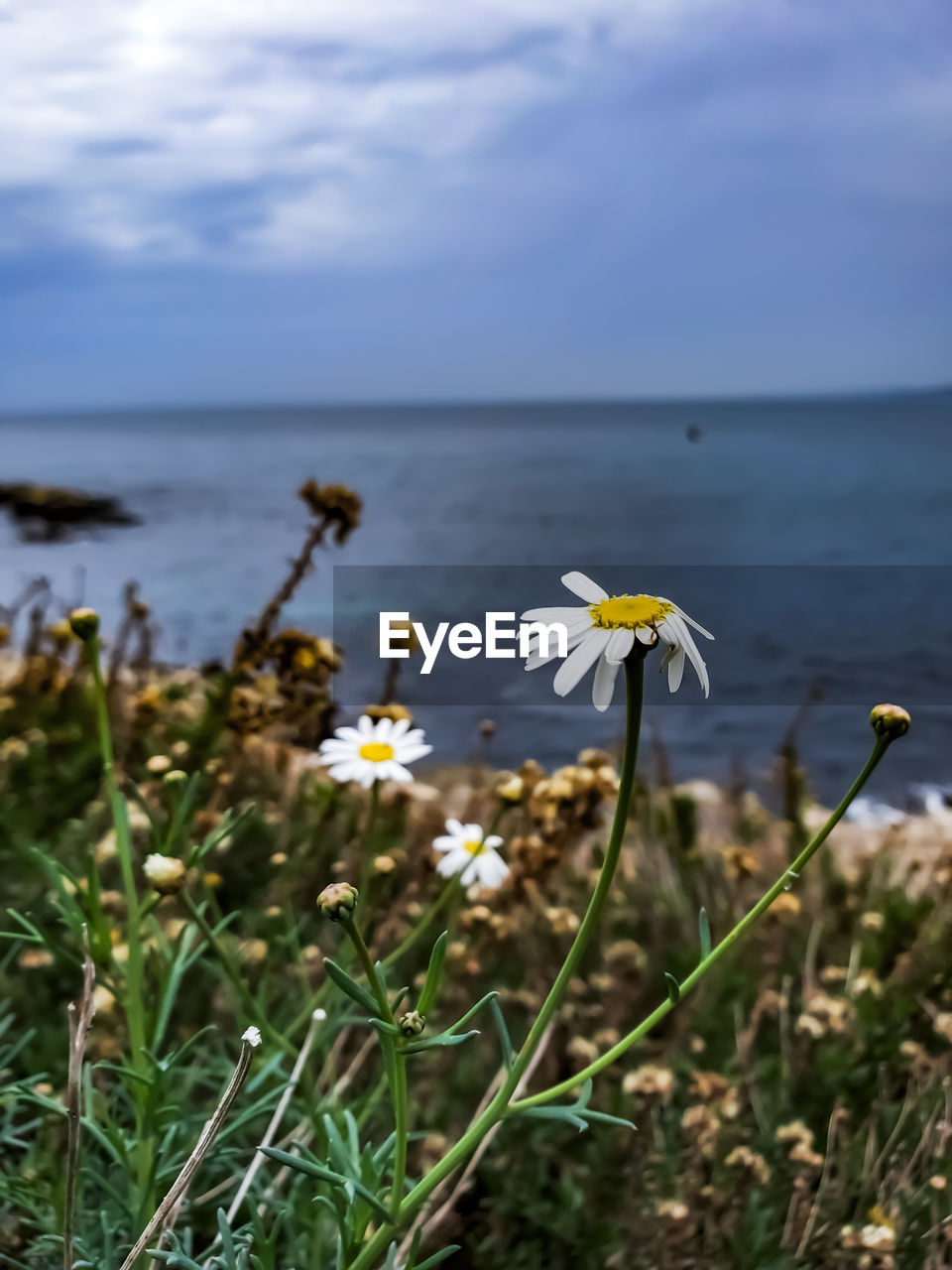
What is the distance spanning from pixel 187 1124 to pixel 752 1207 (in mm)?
904

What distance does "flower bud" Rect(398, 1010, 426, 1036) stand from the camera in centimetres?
91

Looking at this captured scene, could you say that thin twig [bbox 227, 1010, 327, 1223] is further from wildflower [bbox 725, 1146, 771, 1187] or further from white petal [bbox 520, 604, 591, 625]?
wildflower [bbox 725, 1146, 771, 1187]

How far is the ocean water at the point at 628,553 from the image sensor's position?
1055 centimetres

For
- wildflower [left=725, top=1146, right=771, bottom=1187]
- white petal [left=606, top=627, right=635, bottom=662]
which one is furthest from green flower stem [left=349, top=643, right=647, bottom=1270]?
wildflower [left=725, top=1146, right=771, bottom=1187]

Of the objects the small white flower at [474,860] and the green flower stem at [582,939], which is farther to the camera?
the small white flower at [474,860]

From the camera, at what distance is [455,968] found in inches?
86.7

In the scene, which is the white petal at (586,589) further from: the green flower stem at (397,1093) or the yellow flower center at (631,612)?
the green flower stem at (397,1093)

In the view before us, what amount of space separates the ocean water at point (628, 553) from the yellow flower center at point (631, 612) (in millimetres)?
2158

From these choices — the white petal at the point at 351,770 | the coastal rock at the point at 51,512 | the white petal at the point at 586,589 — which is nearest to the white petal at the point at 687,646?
the white petal at the point at 586,589

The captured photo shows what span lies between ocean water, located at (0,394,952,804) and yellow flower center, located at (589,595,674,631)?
216 cm

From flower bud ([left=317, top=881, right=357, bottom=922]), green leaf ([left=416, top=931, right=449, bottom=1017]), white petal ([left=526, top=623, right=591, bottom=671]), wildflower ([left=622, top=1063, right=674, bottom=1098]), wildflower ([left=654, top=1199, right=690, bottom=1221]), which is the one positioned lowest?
wildflower ([left=654, top=1199, right=690, bottom=1221])

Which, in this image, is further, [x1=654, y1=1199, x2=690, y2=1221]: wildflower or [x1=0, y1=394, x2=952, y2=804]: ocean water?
[x1=0, y1=394, x2=952, y2=804]: ocean water

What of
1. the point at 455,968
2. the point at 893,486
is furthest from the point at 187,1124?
the point at 893,486

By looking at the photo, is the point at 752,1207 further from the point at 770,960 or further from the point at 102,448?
the point at 102,448
